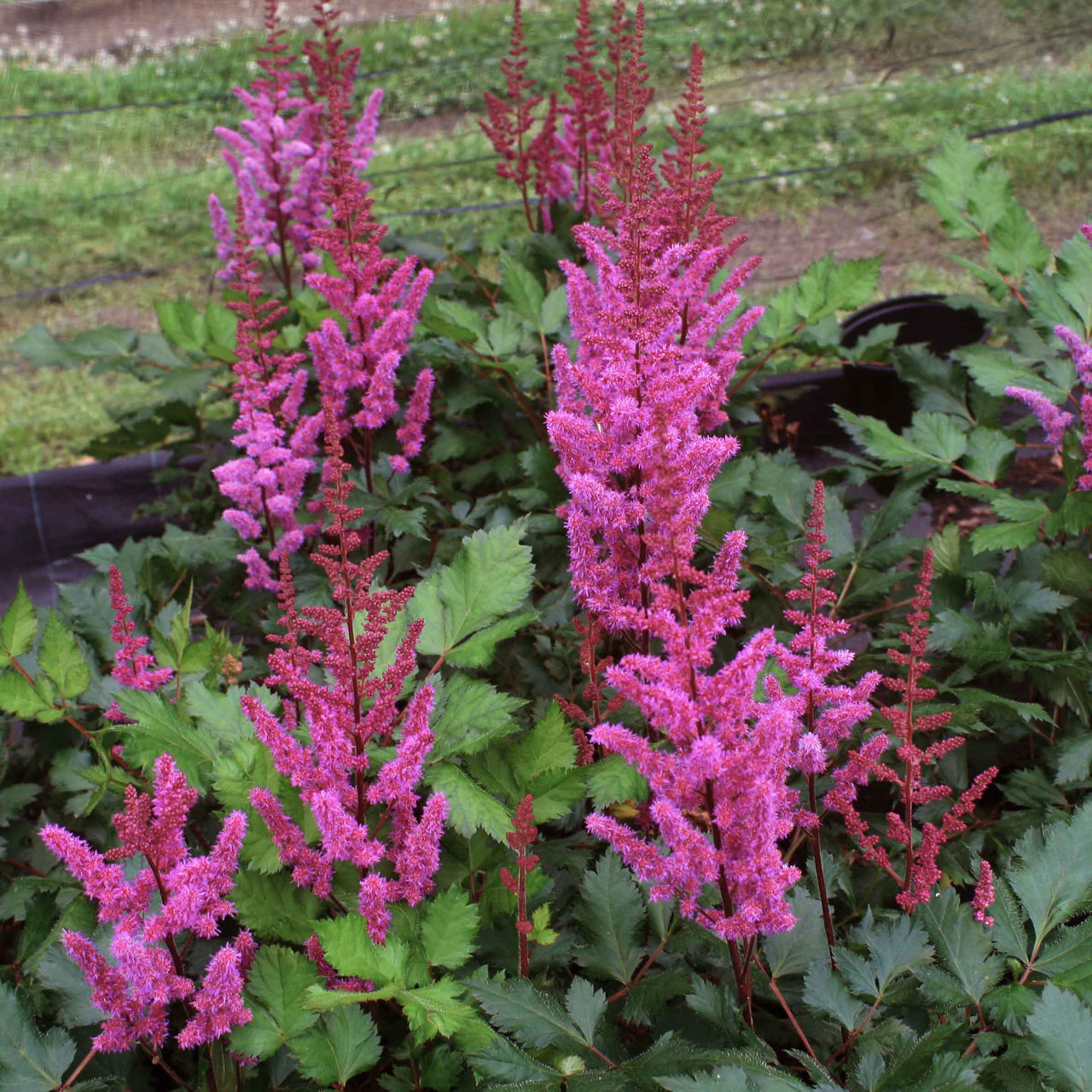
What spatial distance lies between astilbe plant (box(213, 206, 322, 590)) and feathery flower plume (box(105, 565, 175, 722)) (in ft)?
0.89

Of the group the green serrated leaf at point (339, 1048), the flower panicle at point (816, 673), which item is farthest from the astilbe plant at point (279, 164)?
the green serrated leaf at point (339, 1048)

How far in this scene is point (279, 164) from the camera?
2869 mm

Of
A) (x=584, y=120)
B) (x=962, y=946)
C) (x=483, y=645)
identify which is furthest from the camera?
(x=584, y=120)

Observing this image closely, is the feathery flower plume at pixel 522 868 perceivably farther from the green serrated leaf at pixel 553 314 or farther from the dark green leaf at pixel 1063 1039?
the green serrated leaf at pixel 553 314

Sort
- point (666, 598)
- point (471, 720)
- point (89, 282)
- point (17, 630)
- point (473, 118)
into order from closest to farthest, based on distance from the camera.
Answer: point (666, 598) < point (471, 720) < point (17, 630) < point (89, 282) < point (473, 118)

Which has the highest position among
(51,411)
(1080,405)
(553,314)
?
(553,314)

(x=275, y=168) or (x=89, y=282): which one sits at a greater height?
(x=275, y=168)

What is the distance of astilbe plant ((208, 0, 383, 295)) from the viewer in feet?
9.26

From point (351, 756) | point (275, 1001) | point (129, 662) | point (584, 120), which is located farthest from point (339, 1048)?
point (584, 120)

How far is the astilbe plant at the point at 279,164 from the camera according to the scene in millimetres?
2822

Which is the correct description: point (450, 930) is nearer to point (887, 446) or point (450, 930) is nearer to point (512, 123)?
point (887, 446)

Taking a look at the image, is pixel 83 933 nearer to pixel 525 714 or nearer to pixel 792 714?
pixel 525 714

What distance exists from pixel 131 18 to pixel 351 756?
31.5 feet

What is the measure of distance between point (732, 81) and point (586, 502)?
22.8 ft
